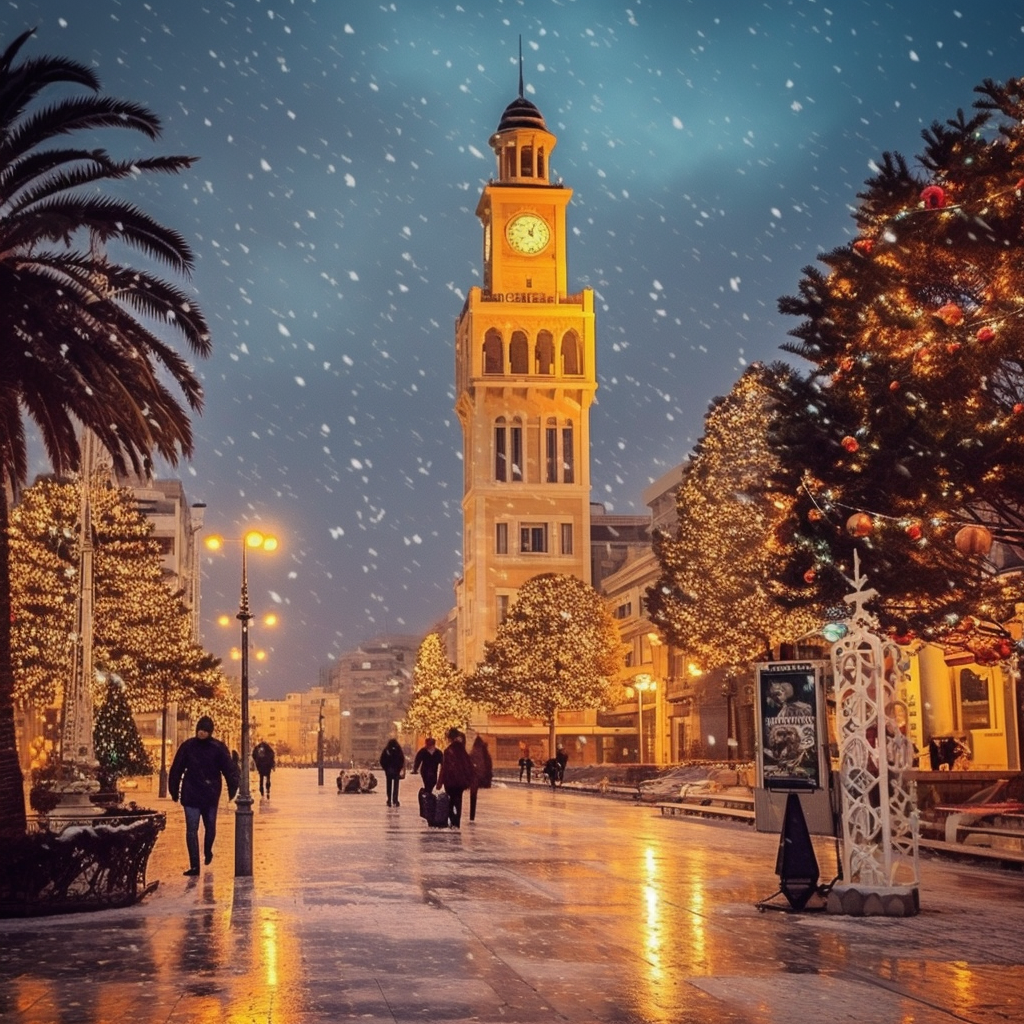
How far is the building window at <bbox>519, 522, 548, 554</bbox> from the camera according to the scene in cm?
9838

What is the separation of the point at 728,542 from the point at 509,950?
35.4m

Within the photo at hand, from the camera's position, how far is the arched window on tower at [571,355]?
99500mm

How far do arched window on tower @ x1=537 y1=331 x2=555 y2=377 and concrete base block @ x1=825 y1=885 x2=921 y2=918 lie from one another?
8678cm

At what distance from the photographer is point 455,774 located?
2789 cm

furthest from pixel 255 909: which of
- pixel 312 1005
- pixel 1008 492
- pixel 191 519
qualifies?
pixel 191 519

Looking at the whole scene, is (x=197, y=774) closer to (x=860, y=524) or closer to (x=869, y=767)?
(x=869, y=767)

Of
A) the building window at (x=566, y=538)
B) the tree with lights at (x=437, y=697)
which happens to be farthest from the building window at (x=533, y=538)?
the tree with lights at (x=437, y=697)

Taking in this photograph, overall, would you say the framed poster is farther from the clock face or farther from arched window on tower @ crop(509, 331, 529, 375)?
the clock face

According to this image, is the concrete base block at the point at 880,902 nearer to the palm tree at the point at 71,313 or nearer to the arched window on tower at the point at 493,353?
the palm tree at the point at 71,313

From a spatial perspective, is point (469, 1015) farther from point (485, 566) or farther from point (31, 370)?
point (485, 566)

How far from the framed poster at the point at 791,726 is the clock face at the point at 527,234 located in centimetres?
8734

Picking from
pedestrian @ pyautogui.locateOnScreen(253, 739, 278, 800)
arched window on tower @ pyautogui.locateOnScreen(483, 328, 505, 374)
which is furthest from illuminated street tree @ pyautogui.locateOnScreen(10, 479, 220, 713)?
arched window on tower @ pyautogui.locateOnScreen(483, 328, 505, 374)

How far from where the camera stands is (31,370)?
52.3 ft

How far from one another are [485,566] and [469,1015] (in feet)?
293
